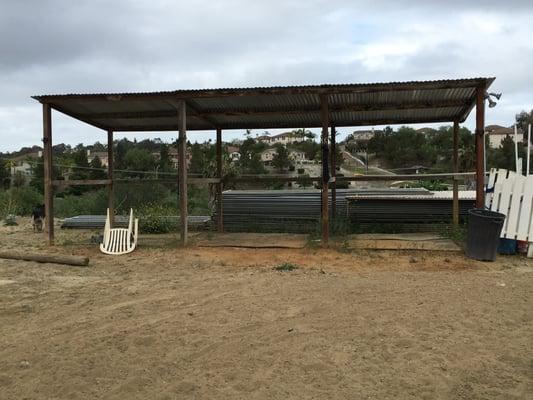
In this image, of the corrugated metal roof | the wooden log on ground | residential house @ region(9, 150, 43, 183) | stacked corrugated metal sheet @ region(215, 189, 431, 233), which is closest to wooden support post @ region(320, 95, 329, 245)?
the corrugated metal roof

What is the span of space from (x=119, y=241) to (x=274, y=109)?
458 centimetres

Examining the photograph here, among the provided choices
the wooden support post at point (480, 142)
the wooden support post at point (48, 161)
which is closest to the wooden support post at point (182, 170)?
the wooden support post at point (48, 161)

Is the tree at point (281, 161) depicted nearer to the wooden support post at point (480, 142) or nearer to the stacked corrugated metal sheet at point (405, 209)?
the stacked corrugated metal sheet at point (405, 209)

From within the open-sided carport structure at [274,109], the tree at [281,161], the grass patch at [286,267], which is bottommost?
the grass patch at [286,267]

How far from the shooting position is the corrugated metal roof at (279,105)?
998cm

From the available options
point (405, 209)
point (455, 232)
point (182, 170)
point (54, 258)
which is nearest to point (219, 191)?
point (182, 170)

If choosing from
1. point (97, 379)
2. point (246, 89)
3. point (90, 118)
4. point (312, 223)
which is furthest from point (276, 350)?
point (90, 118)

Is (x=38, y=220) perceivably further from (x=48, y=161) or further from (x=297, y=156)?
(x=297, y=156)

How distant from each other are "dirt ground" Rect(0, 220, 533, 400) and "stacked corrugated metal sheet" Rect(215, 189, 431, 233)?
5578mm

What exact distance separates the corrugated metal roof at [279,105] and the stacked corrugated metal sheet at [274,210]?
1921 mm

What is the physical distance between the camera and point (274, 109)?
12070 millimetres

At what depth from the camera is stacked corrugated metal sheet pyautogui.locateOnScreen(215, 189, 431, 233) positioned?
13727 mm

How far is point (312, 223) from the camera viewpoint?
1360 centimetres

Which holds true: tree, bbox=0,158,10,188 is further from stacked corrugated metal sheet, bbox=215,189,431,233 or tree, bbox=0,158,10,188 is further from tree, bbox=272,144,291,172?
stacked corrugated metal sheet, bbox=215,189,431,233
